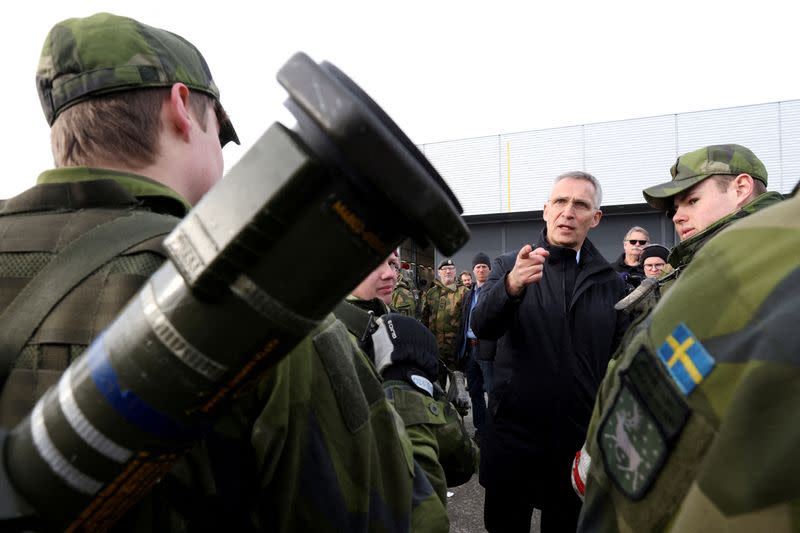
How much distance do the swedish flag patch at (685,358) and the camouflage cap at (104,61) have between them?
3.63 ft

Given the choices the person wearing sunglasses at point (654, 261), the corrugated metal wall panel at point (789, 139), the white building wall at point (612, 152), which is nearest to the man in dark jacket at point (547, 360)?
the person wearing sunglasses at point (654, 261)

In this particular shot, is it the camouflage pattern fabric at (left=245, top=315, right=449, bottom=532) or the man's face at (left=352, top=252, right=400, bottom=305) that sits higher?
the camouflage pattern fabric at (left=245, top=315, right=449, bottom=532)

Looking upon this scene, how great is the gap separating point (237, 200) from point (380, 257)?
18 cm

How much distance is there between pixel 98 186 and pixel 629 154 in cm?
1707

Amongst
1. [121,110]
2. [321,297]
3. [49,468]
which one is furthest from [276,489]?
[121,110]

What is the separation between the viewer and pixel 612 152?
1612 cm

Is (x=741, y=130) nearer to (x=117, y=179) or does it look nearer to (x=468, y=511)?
(x=468, y=511)

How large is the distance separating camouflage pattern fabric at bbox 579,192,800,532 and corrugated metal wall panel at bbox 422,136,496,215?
16.1 m

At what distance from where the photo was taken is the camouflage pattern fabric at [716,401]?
2.05 ft

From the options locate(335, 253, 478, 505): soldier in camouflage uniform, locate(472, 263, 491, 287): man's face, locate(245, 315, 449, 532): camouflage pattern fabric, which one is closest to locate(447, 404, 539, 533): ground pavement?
locate(335, 253, 478, 505): soldier in camouflage uniform

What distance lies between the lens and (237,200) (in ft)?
1.97

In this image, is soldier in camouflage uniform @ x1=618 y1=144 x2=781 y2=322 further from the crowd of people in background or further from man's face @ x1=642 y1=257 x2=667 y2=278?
man's face @ x1=642 y1=257 x2=667 y2=278

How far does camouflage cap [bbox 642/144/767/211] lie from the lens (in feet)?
9.68

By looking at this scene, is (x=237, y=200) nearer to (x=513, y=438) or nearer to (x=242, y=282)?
(x=242, y=282)
